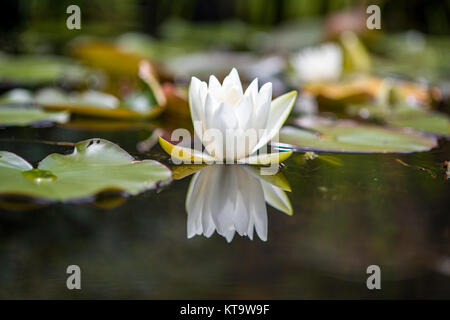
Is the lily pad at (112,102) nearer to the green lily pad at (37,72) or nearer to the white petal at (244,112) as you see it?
the white petal at (244,112)

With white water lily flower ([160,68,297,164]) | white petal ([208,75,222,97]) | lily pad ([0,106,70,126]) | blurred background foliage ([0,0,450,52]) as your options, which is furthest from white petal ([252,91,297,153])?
blurred background foliage ([0,0,450,52])

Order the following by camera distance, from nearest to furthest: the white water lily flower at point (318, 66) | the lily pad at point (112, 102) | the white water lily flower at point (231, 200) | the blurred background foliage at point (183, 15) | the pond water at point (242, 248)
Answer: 1. the pond water at point (242, 248)
2. the white water lily flower at point (231, 200)
3. the lily pad at point (112, 102)
4. the white water lily flower at point (318, 66)
5. the blurred background foliage at point (183, 15)

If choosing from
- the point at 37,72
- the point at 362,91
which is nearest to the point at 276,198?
the point at 362,91

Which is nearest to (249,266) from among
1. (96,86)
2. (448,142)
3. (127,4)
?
(448,142)

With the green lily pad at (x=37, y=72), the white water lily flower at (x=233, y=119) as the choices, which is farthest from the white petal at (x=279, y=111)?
the green lily pad at (x=37, y=72)

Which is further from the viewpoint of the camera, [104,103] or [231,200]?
[104,103]

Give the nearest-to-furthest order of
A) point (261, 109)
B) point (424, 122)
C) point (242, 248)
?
1. point (242, 248)
2. point (261, 109)
3. point (424, 122)

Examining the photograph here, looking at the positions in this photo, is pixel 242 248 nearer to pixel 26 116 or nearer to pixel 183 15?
pixel 26 116

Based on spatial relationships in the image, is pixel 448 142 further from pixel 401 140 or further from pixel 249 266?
pixel 249 266
